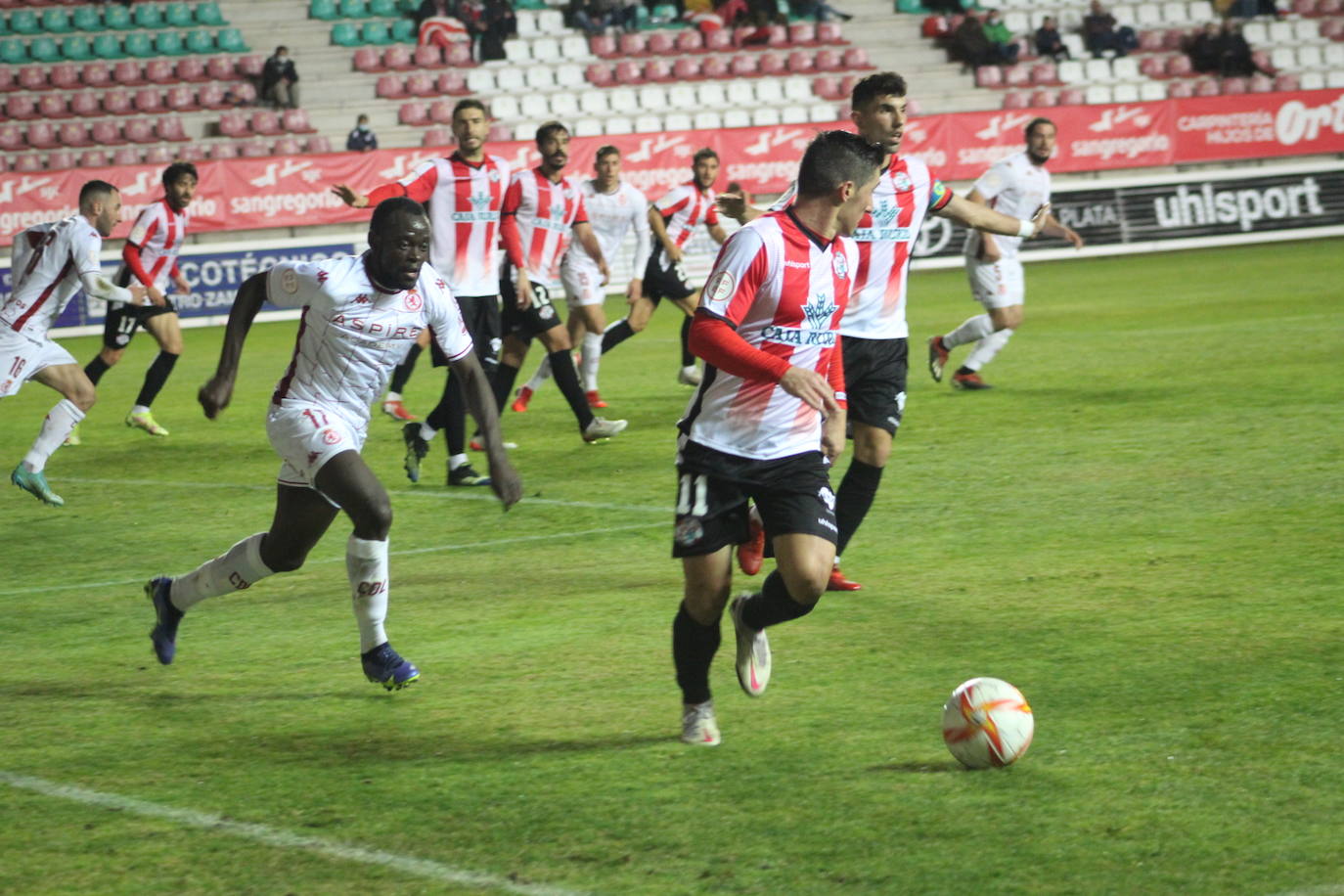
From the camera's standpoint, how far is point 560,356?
41.0 ft

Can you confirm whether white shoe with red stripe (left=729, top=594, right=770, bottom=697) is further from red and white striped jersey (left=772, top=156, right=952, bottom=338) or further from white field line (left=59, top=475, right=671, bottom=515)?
white field line (left=59, top=475, right=671, bottom=515)

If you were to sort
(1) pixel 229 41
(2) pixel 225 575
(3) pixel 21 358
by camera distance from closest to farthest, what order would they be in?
→ (2) pixel 225 575 → (3) pixel 21 358 → (1) pixel 229 41

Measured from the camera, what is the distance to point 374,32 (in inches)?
1294

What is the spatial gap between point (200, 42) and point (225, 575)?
89.9 feet

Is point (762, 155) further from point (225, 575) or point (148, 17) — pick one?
point (225, 575)

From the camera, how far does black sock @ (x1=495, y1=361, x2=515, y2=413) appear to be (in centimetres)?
1230

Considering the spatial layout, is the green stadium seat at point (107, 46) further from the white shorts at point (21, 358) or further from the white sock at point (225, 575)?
the white sock at point (225, 575)

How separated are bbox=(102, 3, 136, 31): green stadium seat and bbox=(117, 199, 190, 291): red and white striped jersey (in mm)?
19000

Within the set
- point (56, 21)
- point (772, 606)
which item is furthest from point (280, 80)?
point (772, 606)

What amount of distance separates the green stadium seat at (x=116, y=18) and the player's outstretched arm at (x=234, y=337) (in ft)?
91.6

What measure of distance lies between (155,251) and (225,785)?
403 inches

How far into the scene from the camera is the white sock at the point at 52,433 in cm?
1087

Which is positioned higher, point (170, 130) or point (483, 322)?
point (483, 322)

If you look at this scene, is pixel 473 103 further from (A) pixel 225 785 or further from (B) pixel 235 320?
(A) pixel 225 785
